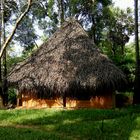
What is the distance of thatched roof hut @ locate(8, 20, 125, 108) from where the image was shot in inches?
782

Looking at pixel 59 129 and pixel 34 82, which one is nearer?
pixel 59 129

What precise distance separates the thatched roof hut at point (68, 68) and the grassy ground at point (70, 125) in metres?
2.43

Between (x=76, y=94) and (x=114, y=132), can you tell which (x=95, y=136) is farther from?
(x=76, y=94)

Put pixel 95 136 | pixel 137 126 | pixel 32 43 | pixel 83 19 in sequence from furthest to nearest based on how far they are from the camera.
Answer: pixel 32 43 → pixel 83 19 → pixel 137 126 → pixel 95 136

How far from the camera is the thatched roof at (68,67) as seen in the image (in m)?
19.9

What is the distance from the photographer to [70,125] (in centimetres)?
1454

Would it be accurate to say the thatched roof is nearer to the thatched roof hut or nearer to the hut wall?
the thatched roof hut

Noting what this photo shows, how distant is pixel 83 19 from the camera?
32.8m

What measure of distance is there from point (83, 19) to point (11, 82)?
12.6 meters

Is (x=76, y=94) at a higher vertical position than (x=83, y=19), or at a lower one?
lower

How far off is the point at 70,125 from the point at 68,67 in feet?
21.4

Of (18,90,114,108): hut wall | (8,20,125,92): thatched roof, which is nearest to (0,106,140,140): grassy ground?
(8,20,125,92): thatched roof

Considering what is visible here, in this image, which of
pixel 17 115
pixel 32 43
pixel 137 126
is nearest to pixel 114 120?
pixel 137 126

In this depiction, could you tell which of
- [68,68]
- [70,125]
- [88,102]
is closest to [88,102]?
[88,102]
